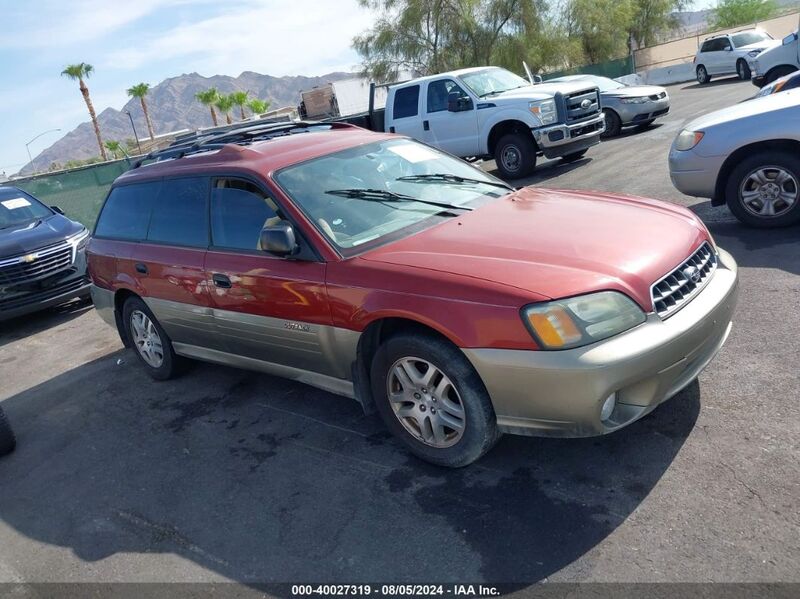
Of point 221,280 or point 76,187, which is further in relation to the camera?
point 76,187

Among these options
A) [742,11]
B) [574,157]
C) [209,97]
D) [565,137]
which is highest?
[209,97]

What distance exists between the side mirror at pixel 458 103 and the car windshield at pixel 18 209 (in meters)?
7.03

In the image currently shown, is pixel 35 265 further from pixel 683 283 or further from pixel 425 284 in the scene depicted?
pixel 683 283

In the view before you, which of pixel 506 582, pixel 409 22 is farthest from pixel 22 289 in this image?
pixel 409 22

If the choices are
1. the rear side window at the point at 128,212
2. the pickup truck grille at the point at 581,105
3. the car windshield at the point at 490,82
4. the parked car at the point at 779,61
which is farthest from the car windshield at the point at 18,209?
the parked car at the point at 779,61

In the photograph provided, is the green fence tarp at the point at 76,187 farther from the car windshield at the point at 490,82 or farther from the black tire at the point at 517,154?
the black tire at the point at 517,154

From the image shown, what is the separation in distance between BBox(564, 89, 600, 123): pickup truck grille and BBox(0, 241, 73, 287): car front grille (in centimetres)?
830

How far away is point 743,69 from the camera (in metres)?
25.8

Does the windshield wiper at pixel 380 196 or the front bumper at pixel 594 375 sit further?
the windshield wiper at pixel 380 196

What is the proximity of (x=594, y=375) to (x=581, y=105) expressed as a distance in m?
10.3

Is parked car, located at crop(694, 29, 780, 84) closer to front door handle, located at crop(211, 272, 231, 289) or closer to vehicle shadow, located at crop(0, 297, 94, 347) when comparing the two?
vehicle shadow, located at crop(0, 297, 94, 347)

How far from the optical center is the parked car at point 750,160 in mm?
6133

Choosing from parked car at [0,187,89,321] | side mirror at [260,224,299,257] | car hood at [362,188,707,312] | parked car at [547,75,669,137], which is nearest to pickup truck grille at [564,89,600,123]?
parked car at [547,75,669,137]

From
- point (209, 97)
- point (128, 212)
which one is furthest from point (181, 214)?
point (209, 97)
